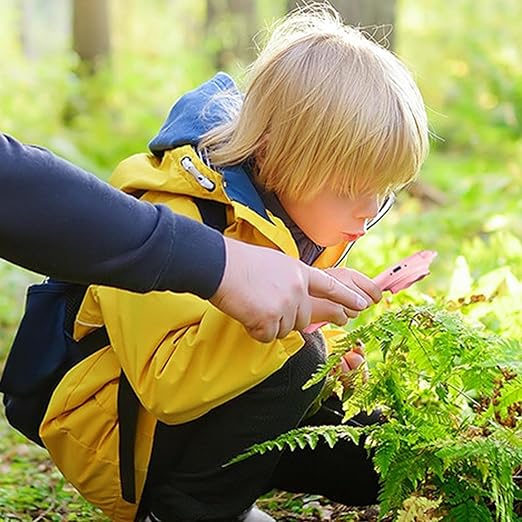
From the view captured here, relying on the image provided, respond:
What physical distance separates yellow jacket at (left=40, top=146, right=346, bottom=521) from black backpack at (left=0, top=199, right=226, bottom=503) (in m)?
0.03

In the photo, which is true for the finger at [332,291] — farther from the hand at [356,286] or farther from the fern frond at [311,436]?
the fern frond at [311,436]

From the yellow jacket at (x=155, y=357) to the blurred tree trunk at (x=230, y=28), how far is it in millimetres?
11435

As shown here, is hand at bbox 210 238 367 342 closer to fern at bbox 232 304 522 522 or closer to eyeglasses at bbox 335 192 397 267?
fern at bbox 232 304 522 522

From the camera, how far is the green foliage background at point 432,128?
3.23 m

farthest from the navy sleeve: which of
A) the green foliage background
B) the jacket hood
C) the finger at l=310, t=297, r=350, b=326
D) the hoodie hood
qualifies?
the green foliage background

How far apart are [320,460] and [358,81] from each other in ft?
3.27

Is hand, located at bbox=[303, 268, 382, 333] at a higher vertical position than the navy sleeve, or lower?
lower

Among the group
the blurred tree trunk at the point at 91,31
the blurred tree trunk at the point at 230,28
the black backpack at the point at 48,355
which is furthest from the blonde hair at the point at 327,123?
the blurred tree trunk at the point at 230,28

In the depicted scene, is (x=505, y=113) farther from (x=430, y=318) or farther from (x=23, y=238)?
(x=23, y=238)

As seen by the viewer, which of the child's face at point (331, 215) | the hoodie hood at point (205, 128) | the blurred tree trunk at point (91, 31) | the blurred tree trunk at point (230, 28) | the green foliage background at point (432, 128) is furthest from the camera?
the blurred tree trunk at point (230, 28)

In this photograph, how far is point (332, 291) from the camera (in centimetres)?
194

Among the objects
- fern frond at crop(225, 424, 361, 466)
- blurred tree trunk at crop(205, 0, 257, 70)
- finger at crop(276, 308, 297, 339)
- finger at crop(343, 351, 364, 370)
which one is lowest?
blurred tree trunk at crop(205, 0, 257, 70)

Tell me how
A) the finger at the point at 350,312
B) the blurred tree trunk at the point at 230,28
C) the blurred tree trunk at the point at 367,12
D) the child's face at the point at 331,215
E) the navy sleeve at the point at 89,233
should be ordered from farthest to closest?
the blurred tree trunk at the point at 230,28
the blurred tree trunk at the point at 367,12
the child's face at the point at 331,215
the finger at the point at 350,312
the navy sleeve at the point at 89,233

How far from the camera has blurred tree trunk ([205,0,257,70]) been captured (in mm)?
14375
